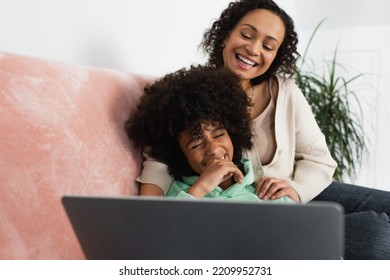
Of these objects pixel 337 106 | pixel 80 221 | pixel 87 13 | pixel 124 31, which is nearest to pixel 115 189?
pixel 80 221

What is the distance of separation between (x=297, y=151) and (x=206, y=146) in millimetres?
518

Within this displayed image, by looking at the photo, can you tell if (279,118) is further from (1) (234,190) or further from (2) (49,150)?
(2) (49,150)

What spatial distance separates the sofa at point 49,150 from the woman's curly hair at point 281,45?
68 centimetres

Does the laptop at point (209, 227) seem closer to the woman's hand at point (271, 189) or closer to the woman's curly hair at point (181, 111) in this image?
the woman's curly hair at point (181, 111)

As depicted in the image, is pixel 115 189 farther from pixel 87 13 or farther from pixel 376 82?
pixel 376 82

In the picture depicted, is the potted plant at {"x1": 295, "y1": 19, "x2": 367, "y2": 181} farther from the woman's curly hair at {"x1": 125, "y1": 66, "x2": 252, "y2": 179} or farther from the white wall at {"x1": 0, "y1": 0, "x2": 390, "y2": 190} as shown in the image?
the woman's curly hair at {"x1": 125, "y1": 66, "x2": 252, "y2": 179}

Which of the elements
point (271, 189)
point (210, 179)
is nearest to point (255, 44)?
point (271, 189)

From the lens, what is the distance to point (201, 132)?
1231mm

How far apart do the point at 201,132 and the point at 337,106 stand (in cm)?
150

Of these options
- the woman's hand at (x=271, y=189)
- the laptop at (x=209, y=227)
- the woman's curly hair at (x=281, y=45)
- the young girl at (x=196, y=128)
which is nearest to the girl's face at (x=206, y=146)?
the young girl at (x=196, y=128)

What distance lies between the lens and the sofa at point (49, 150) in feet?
2.93

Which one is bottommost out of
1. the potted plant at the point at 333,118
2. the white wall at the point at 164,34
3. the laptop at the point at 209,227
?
the potted plant at the point at 333,118

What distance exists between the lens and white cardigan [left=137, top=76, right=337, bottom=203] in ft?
4.95
